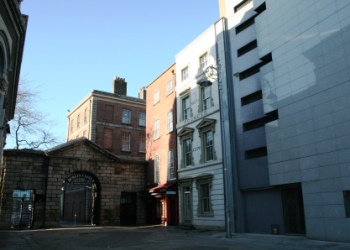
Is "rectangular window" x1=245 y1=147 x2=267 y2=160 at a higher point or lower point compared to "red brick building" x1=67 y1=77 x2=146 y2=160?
lower

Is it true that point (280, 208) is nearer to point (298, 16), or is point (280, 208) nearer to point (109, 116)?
point (298, 16)

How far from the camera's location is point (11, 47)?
46.5 feet

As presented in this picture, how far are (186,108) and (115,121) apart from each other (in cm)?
1796

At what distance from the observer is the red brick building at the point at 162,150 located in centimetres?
2764

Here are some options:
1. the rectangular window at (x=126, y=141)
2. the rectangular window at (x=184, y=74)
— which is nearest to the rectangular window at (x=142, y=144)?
the rectangular window at (x=126, y=141)

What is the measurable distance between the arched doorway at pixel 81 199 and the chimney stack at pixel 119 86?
1306cm

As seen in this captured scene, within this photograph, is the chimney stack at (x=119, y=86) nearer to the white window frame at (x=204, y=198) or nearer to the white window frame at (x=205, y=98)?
the white window frame at (x=205, y=98)

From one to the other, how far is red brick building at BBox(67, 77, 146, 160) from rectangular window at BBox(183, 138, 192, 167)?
16.4 meters

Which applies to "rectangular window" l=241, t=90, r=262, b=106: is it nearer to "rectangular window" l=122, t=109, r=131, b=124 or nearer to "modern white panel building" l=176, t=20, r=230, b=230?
"modern white panel building" l=176, t=20, r=230, b=230

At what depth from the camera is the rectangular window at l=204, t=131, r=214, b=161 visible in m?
23.4

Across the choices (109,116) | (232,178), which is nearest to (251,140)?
(232,178)

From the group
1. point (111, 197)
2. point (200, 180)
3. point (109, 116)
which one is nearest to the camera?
point (200, 180)

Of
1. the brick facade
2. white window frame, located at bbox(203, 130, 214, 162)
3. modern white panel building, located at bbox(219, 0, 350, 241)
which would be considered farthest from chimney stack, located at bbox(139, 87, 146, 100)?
modern white panel building, located at bbox(219, 0, 350, 241)

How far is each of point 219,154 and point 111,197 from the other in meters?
12.4
